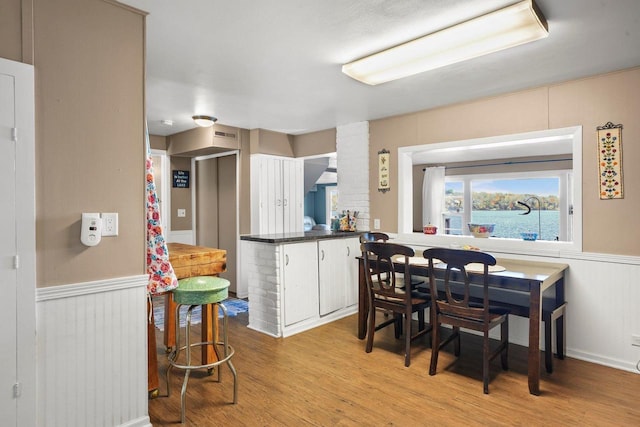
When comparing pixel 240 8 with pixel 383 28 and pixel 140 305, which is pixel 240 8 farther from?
pixel 140 305

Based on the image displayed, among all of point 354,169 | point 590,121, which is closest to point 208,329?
point 354,169

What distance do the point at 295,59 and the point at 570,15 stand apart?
1672 millimetres

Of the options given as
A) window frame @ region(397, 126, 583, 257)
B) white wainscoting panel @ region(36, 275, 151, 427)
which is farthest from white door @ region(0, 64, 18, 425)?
window frame @ region(397, 126, 583, 257)

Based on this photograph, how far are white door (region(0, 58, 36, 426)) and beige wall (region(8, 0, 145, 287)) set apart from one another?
0.05 m

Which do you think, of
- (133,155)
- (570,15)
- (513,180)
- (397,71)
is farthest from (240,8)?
(513,180)

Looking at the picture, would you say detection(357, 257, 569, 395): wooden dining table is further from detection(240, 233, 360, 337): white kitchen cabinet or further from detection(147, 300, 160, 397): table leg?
detection(147, 300, 160, 397): table leg

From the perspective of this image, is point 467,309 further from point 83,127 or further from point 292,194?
point 292,194

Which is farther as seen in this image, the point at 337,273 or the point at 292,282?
the point at 337,273

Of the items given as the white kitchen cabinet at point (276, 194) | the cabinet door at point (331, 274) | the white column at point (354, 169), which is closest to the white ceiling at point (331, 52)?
the white column at point (354, 169)

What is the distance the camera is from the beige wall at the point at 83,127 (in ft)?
5.94

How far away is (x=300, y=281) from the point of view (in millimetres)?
3836

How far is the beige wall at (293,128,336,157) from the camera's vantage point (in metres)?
5.14

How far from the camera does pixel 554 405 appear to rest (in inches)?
96.2

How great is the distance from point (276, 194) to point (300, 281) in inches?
75.4
